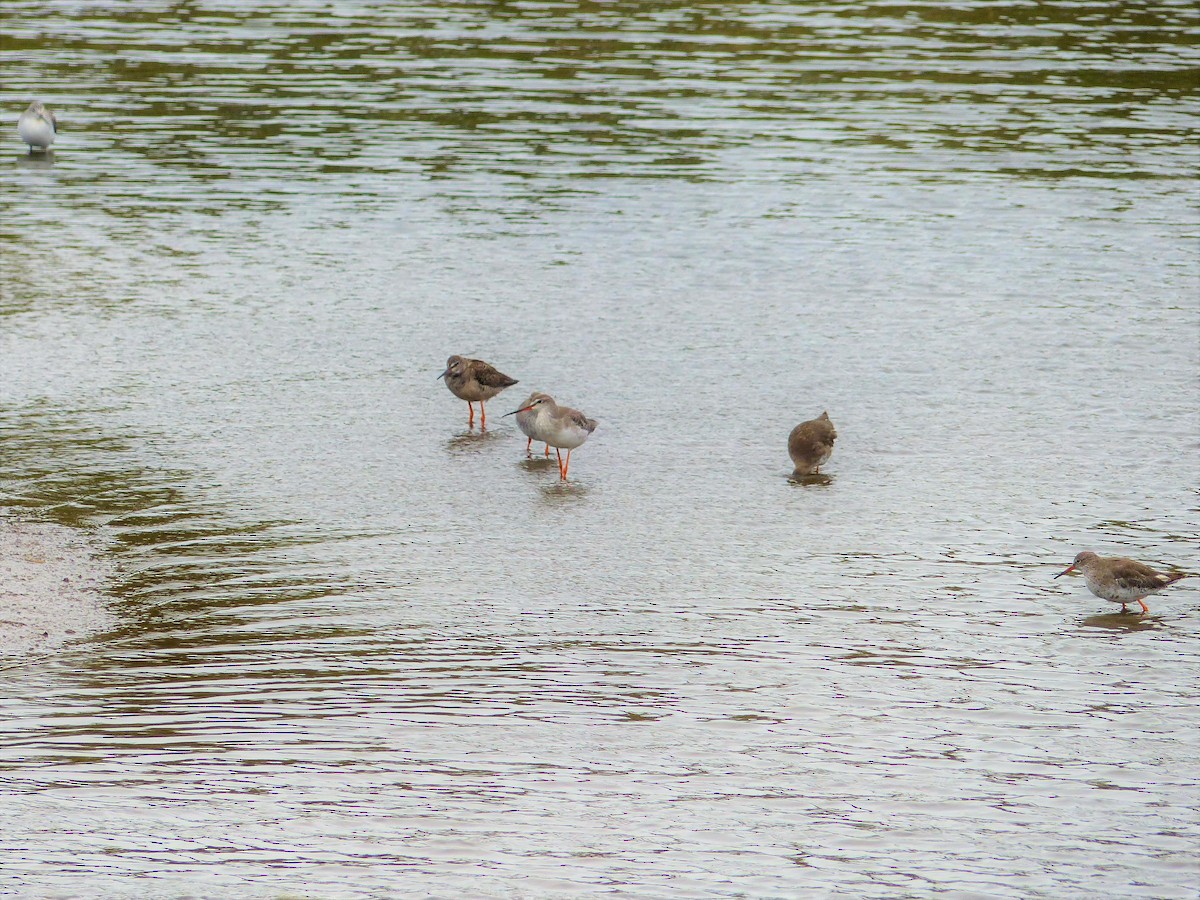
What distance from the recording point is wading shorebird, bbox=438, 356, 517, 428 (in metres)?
17.5

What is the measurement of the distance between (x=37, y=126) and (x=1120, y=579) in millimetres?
23544

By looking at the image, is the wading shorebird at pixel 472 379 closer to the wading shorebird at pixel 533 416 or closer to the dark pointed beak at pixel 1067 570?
the wading shorebird at pixel 533 416

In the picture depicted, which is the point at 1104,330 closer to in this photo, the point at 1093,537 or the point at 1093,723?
the point at 1093,537

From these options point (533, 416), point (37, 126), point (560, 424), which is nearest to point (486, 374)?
point (533, 416)

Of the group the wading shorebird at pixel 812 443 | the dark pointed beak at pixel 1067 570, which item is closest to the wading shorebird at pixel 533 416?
the wading shorebird at pixel 812 443

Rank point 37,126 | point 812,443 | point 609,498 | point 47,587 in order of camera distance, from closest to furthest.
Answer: point 47,587 < point 609,498 < point 812,443 < point 37,126

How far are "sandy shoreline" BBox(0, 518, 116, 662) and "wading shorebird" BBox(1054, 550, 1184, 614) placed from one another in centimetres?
711

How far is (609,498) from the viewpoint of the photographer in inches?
611

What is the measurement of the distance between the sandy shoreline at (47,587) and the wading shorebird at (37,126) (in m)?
17.8

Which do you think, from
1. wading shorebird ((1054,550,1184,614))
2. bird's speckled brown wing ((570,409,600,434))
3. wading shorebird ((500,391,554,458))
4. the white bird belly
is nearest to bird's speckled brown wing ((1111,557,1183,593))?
wading shorebird ((1054,550,1184,614))

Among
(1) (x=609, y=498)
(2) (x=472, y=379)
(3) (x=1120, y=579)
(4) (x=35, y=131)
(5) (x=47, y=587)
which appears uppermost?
(4) (x=35, y=131)

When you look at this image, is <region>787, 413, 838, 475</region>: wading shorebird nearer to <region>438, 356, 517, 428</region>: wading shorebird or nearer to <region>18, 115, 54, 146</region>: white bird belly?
<region>438, 356, 517, 428</region>: wading shorebird

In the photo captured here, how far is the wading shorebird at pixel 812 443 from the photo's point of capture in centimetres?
1573

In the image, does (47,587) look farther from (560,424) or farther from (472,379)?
(472,379)
